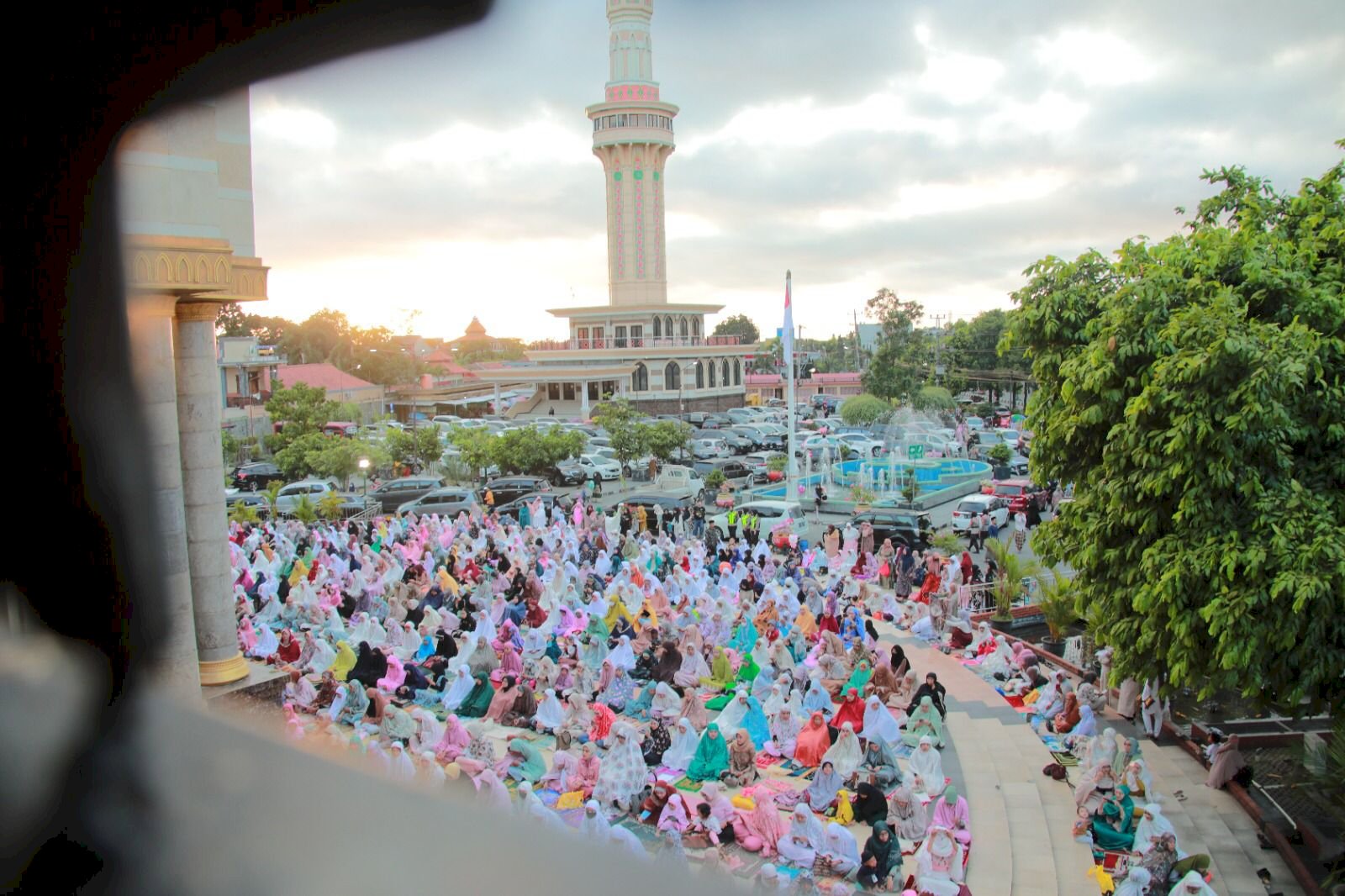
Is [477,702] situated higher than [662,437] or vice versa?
[662,437]

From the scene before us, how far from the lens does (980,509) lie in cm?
1911

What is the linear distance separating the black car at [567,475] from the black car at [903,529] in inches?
420

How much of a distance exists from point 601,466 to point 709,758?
1929 centimetres

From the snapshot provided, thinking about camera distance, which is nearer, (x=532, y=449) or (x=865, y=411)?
(x=532, y=449)

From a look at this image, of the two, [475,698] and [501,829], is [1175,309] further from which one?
[475,698]

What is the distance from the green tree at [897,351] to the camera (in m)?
36.8

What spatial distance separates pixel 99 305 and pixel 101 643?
2039 millimetres

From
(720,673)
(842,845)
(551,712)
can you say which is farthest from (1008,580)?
(842,845)

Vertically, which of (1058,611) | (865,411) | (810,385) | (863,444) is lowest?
(1058,611)

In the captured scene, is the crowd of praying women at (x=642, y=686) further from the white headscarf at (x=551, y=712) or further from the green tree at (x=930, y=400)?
the green tree at (x=930, y=400)

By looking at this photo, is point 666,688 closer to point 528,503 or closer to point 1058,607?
point 1058,607

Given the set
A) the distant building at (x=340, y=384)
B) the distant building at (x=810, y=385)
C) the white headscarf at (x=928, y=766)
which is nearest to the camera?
the white headscarf at (x=928, y=766)

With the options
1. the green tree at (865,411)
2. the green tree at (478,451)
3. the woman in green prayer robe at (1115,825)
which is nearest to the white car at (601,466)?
the green tree at (478,451)

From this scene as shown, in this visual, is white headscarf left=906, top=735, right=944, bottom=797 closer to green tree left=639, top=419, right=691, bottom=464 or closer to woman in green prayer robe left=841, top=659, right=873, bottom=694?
woman in green prayer robe left=841, top=659, right=873, bottom=694
